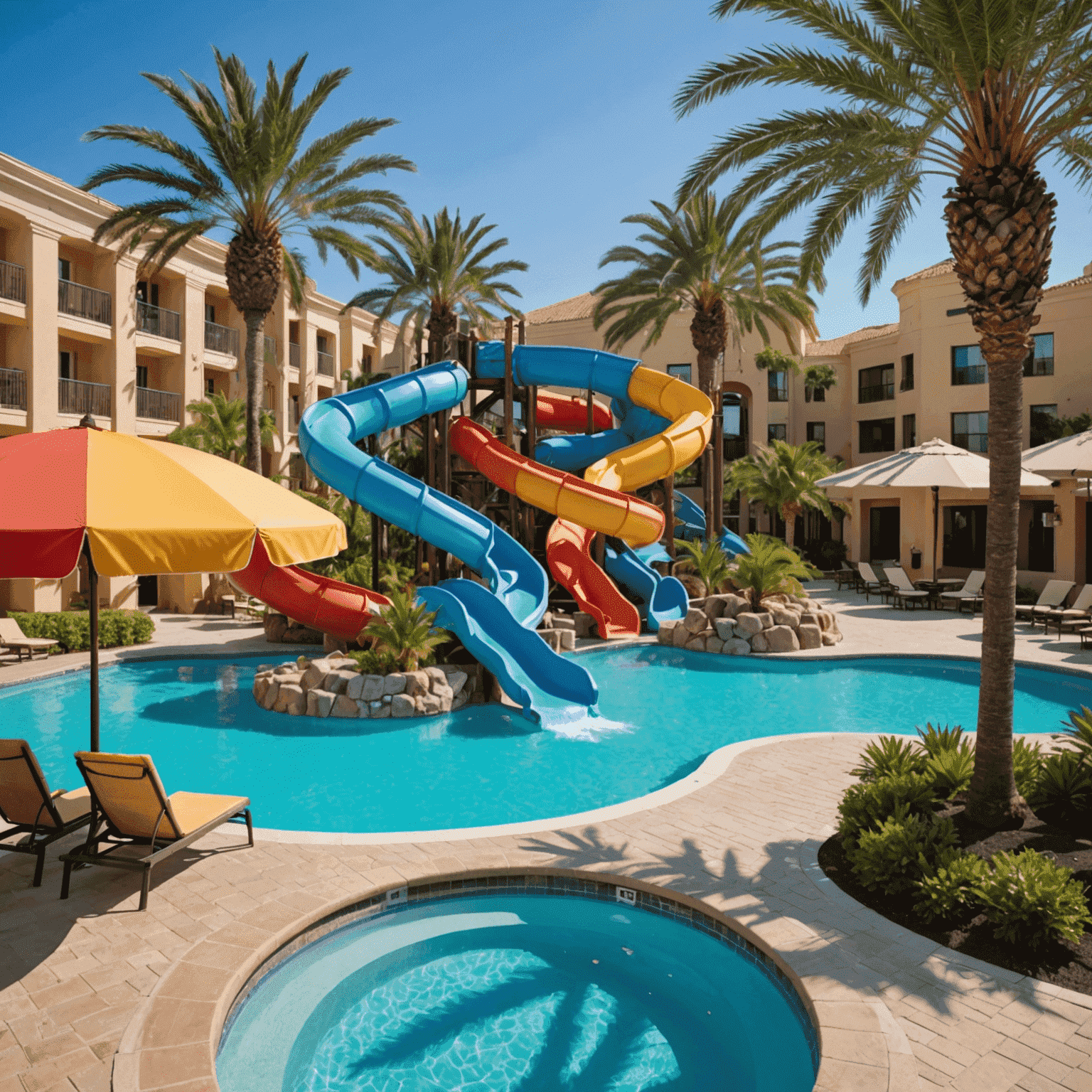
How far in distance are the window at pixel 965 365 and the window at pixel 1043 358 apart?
5.31 feet

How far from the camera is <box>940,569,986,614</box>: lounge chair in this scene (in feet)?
71.4

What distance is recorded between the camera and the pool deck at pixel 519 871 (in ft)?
12.9

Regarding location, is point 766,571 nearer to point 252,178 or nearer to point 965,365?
point 252,178

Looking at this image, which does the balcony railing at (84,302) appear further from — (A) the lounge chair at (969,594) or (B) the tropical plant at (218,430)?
(A) the lounge chair at (969,594)

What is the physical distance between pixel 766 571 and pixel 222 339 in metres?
21.5

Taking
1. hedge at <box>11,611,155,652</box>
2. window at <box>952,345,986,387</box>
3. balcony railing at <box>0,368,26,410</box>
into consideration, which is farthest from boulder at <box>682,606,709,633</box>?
window at <box>952,345,986,387</box>

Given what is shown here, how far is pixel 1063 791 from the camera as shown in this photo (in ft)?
21.5

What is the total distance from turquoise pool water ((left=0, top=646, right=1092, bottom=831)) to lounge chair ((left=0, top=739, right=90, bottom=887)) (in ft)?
6.99

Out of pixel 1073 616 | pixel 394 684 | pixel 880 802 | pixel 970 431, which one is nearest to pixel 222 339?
pixel 394 684

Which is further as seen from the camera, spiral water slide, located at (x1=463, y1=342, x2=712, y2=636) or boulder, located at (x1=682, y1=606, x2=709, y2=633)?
boulder, located at (x1=682, y1=606, x2=709, y2=633)

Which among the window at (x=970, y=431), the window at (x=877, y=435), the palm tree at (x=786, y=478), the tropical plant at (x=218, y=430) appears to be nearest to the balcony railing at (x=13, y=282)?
the tropical plant at (x=218, y=430)

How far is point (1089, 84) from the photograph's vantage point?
6.30m

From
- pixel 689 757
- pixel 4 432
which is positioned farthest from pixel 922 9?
pixel 4 432

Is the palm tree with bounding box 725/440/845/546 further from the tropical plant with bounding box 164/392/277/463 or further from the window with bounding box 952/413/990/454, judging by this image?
the tropical plant with bounding box 164/392/277/463
